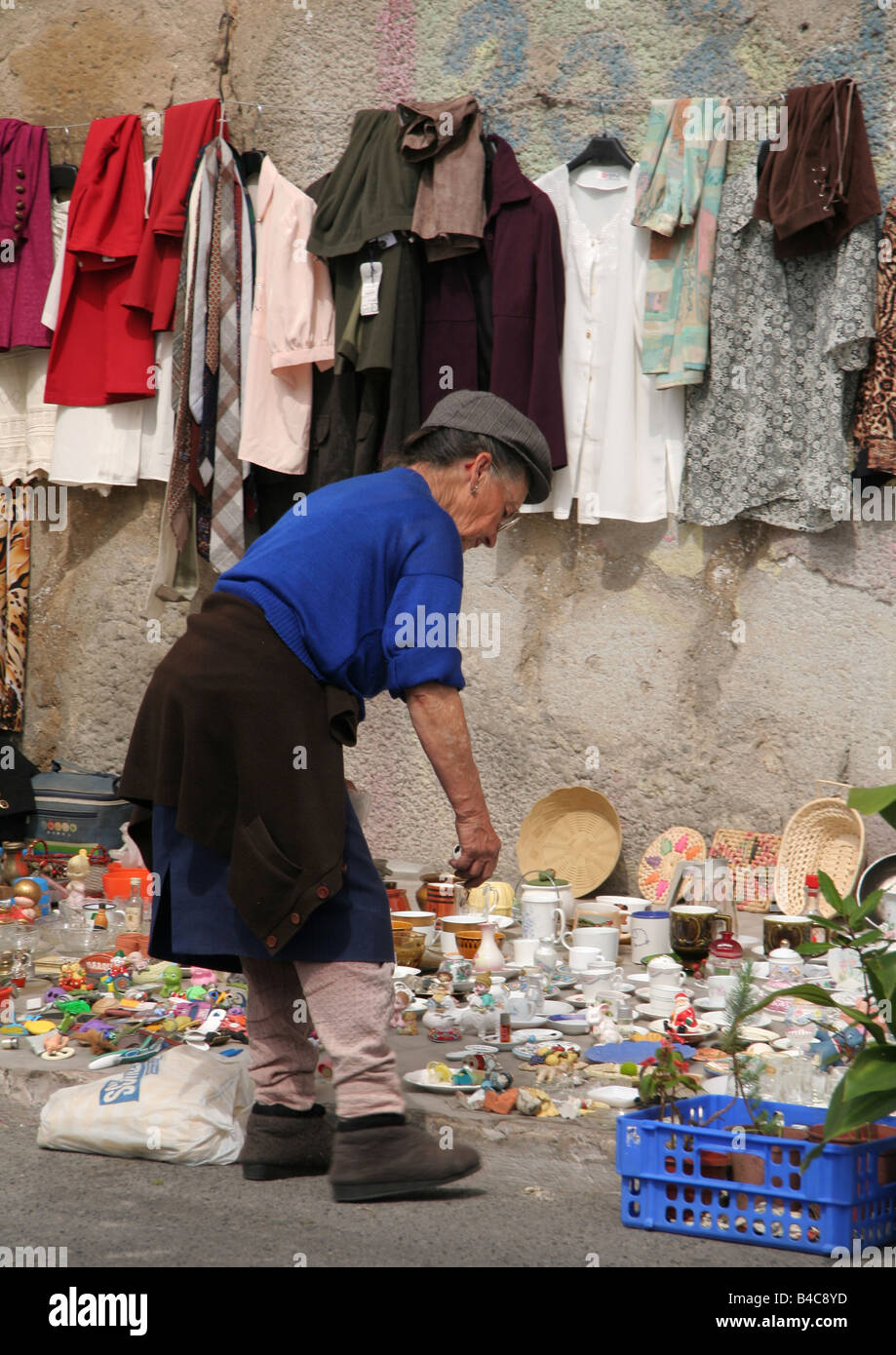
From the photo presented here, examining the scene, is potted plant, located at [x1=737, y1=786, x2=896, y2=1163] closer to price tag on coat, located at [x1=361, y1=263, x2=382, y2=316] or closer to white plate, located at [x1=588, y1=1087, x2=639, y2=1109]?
white plate, located at [x1=588, y1=1087, x2=639, y2=1109]

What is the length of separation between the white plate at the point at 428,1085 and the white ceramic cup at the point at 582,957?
110 centimetres

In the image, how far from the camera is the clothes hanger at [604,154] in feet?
17.1

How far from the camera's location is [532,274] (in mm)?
5164

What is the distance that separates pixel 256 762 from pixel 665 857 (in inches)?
118

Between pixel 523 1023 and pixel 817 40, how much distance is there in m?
3.74

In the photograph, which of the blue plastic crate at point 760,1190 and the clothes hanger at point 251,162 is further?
the clothes hanger at point 251,162

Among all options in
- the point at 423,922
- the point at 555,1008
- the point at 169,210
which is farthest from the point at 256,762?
the point at 169,210

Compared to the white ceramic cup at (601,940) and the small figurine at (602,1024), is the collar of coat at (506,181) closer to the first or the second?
the white ceramic cup at (601,940)

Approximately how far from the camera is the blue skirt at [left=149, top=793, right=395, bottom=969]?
95.7 inches

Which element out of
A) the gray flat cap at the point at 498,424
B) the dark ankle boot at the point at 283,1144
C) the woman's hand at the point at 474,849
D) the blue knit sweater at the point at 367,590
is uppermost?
the gray flat cap at the point at 498,424

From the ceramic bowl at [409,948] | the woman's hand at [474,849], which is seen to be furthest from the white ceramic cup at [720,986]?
the woman's hand at [474,849]

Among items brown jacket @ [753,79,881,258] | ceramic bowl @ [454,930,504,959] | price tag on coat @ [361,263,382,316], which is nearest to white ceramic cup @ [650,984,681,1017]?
ceramic bowl @ [454,930,504,959]

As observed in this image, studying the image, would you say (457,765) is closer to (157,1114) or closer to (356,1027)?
(356,1027)

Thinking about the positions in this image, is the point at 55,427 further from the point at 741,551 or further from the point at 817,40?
the point at 817,40
